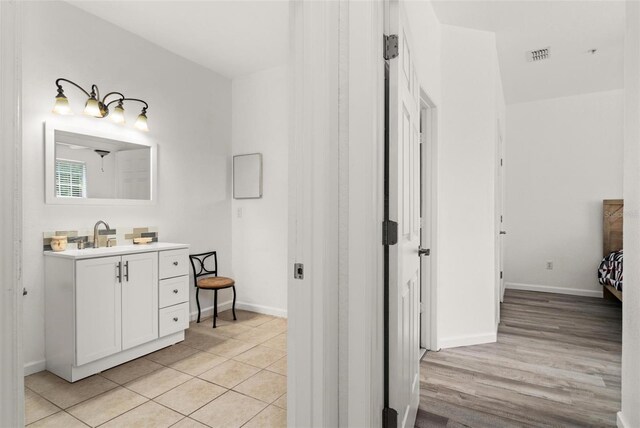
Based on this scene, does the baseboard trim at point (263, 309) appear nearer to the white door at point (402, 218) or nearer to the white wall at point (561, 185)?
the white door at point (402, 218)

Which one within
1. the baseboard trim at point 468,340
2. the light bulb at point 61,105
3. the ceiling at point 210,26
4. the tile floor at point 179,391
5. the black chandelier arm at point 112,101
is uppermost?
the ceiling at point 210,26

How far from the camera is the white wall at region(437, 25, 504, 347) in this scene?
300 centimetres

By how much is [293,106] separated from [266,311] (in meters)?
3.05

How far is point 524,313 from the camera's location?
396 centimetres

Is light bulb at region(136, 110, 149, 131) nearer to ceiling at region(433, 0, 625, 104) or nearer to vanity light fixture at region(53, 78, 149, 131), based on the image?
vanity light fixture at region(53, 78, 149, 131)

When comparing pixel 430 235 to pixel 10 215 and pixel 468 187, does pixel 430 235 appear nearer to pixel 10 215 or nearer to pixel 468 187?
pixel 468 187

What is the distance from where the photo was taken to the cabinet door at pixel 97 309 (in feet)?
7.66

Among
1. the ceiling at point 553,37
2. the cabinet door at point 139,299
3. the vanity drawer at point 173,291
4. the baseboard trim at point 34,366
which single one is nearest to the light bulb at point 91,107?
the cabinet door at point 139,299

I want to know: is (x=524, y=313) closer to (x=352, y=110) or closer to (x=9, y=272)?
(x=352, y=110)

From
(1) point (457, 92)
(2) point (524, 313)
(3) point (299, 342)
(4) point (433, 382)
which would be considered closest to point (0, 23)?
(3) point (299, 342)

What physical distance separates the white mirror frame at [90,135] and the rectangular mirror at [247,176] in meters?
0.96

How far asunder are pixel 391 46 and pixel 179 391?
90.6 inches

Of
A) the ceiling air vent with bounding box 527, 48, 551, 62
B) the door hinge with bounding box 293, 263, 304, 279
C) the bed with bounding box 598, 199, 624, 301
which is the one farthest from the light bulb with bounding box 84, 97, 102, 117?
the bed with bounding box 598, 199, 624, 301

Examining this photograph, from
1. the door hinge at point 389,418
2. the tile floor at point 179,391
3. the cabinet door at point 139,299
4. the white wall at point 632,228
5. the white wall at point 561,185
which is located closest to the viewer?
the door hinge at point 389,418
